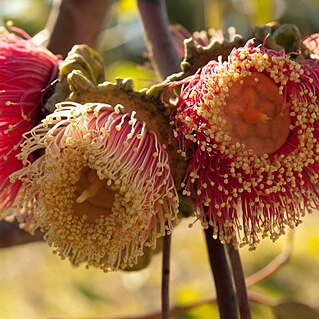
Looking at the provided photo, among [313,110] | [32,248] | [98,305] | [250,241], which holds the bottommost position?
[32,248]

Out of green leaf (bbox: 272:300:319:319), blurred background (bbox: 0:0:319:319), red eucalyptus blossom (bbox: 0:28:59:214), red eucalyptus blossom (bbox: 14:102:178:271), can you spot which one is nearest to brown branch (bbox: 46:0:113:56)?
blurred background (bbox: 0:0:319:319)

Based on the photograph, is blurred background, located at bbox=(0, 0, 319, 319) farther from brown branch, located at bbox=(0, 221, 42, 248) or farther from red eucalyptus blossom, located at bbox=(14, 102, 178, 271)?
red eucalyptus blossom, located at bbox=(14, 102, 178, 271)

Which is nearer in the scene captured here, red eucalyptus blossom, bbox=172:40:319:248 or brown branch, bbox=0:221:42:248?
red eucalyptus blossom, bbox=172:40:319:248

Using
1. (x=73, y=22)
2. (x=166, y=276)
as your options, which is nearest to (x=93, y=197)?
(x=166, y=276)

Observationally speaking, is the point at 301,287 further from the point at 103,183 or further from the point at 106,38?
the point at 103,183

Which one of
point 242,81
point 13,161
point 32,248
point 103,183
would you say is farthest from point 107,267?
point 32,248

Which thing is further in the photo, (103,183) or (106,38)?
(106,38)

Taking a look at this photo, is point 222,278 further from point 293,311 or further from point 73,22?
point 73,22
